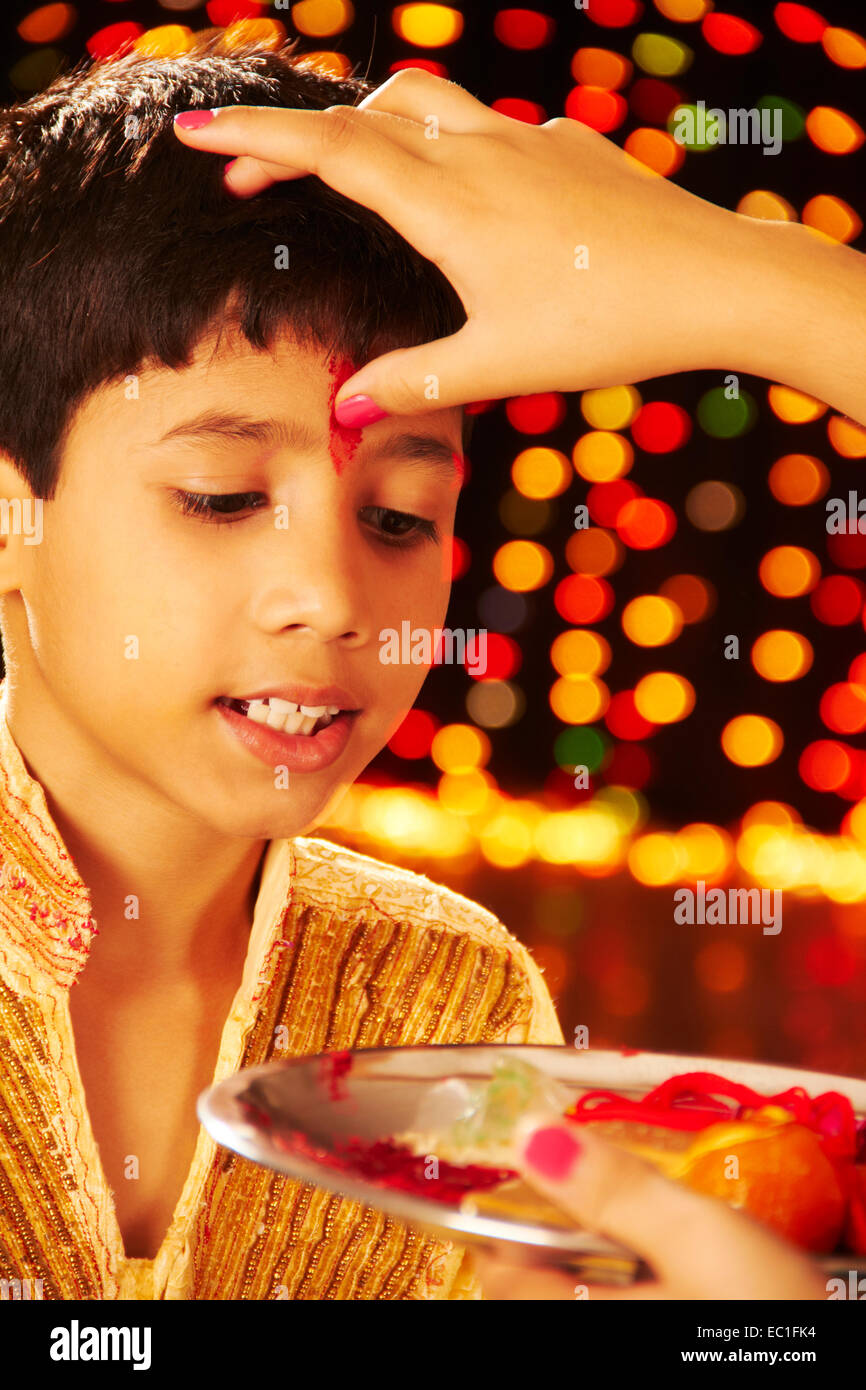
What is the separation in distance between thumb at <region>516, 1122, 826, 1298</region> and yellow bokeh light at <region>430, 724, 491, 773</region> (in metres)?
2.58

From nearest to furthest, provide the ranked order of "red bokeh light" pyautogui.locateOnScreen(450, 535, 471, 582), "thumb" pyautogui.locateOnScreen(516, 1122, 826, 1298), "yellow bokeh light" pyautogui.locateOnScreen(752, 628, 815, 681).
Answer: "thumb" pyautogui.locateOnScreen(516, 1122, 826, 1298) < "red bokeh light" pyautogui.locateOnScreen(450, 535, 471, 582) < "yellow bokeh light" pyautogui.locateOnScreen(752, 628, 815, 681)

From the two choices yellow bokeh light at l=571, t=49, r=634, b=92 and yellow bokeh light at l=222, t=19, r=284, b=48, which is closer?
yellow bokeh light at l=222, t=19, r=284, b=48

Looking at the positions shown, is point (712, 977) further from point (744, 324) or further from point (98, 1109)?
point (744, 324)

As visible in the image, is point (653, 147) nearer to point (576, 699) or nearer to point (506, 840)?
point (576, 699)

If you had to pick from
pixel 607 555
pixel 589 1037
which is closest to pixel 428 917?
pixel 589 1037

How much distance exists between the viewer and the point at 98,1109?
3.08ft

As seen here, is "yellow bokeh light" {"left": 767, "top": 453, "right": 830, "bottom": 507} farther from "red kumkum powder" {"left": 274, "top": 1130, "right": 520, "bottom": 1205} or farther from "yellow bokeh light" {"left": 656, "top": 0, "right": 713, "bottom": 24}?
"red kumkum powder" {"left": 274, "top": 1130, "right": 520, "bottom": 1205}

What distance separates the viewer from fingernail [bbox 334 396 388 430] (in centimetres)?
76

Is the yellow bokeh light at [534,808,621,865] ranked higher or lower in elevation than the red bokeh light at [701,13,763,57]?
lower

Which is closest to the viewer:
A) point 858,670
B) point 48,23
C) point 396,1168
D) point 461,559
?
point 396,1168

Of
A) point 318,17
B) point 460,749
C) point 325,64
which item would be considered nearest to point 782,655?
point 460,749

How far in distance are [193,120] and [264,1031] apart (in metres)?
0.60

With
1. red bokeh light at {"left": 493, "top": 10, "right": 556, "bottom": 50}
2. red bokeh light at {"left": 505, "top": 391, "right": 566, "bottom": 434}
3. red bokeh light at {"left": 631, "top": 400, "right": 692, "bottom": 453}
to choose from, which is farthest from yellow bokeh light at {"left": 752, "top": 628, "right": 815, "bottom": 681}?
red bokeh light at {"left": 493, "top": 10, "right": 556, "bottom": 50}

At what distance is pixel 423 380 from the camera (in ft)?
2.38
